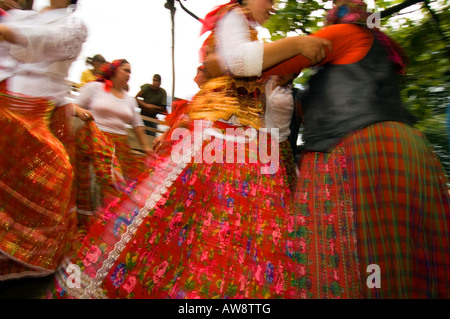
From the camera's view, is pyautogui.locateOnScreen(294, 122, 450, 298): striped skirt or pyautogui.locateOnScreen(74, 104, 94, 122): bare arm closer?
pyautogui.locateOnScreen(294, 122, 450, 298): striped skirt

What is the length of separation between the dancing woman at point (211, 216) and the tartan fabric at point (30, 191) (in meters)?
0.94

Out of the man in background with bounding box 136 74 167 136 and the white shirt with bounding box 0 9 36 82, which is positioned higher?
the man in background with bounding box 136 74 167 136

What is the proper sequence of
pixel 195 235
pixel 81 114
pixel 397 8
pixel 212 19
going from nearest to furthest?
pixel 195 235, pixel 212 19, pixel 81 114, pixel 397 8

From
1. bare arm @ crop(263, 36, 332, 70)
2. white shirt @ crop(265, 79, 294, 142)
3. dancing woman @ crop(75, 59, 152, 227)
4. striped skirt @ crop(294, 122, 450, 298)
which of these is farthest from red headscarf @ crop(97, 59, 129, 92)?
striped skirt @ crop(294, 122, 450, 298)

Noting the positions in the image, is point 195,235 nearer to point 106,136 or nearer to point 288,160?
point 288,160

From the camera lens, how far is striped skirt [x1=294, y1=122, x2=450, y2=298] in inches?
53.3

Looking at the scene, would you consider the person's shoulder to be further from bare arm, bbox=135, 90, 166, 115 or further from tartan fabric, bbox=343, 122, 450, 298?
bare arm, bbox=135, 90, 166, 115

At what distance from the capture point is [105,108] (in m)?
3.82

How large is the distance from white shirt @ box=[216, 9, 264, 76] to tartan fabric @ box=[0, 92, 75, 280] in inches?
54.8

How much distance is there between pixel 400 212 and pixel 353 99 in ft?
1.43

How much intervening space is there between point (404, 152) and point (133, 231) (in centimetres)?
101

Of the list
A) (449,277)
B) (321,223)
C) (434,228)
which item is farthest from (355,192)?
(449,277)

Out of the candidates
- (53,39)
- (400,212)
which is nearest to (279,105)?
(400,212)
